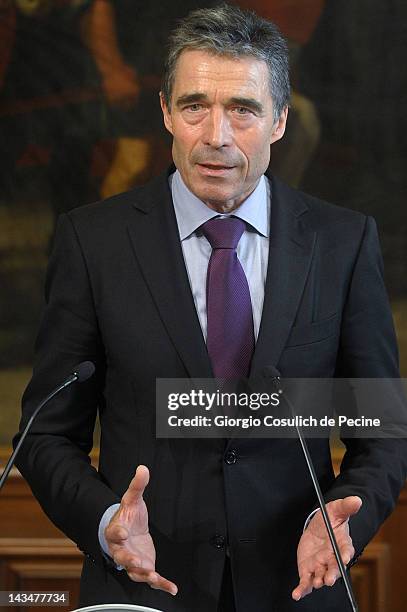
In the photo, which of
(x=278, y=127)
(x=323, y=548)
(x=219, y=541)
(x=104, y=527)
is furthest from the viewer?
(x=278, y=127)

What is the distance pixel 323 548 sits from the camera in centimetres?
178

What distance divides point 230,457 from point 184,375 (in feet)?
0.58

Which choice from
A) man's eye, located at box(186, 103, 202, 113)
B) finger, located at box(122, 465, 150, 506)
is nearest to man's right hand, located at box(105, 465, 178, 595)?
finger, located at box(122, 465, 150, 506)

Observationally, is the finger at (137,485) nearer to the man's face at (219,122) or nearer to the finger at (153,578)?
the finger at (153,578)

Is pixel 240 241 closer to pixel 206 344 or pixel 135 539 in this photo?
pixel 206 344

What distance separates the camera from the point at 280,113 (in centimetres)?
220

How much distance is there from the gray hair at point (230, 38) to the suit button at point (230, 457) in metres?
0.72

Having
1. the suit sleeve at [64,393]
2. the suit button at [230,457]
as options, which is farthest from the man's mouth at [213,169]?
the suit button at [230,457]

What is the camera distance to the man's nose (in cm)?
202

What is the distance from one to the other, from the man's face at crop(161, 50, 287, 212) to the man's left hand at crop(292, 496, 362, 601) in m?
0.66

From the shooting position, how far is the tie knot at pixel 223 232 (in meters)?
2.12

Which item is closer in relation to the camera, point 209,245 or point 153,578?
point 153,578

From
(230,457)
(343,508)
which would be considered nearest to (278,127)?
(230,457)

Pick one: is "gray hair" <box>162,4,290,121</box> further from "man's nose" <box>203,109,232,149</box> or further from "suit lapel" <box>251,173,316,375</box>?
"suit lapel" <box>251,173,316,375</box>
